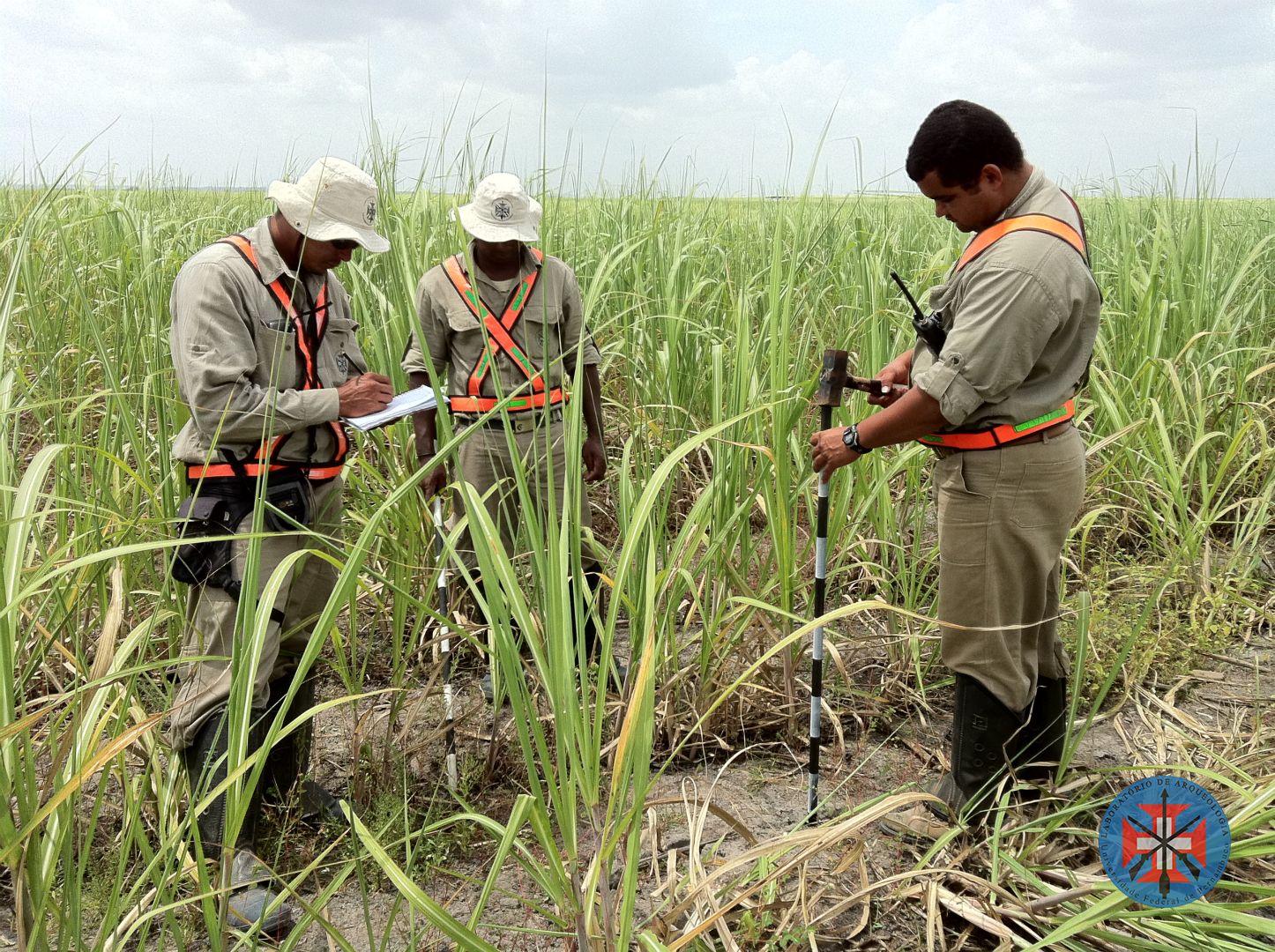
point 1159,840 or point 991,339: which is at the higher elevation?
point 991,339

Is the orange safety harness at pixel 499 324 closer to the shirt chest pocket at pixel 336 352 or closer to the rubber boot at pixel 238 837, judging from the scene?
the shirt chest pocket at pixel 336 352

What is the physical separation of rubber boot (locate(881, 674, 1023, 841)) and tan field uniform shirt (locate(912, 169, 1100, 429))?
67cm

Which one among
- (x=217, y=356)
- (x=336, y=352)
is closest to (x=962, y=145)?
(x=336, y=352)

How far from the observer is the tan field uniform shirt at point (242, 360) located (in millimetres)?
2064

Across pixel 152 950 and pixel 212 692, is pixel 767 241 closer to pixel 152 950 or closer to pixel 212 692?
pixel 212 692

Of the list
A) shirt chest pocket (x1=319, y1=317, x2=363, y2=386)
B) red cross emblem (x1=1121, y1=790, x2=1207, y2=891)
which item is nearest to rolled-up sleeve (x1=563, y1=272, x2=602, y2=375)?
shirt chest pocket (x1=319, y1=317, x2=363, y2=386)

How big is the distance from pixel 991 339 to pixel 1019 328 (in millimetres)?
63

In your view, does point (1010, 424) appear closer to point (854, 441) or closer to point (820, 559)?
point (854, 441)

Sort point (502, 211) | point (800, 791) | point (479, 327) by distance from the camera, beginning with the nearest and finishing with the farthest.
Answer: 1. point (800, 791)
2. point (502, 211)
3. point (479, 327)

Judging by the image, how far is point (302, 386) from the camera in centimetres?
230

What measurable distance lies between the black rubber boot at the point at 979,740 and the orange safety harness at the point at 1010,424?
57 centimetres

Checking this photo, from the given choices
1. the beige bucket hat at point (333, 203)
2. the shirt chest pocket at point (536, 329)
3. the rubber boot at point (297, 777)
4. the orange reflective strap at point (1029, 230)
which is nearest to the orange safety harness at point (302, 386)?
the beige bucket hat at point (333, 203)

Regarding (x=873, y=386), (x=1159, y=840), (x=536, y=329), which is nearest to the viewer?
(x=1159, y=840)

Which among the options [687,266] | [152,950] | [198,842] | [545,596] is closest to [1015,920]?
[545,596]
